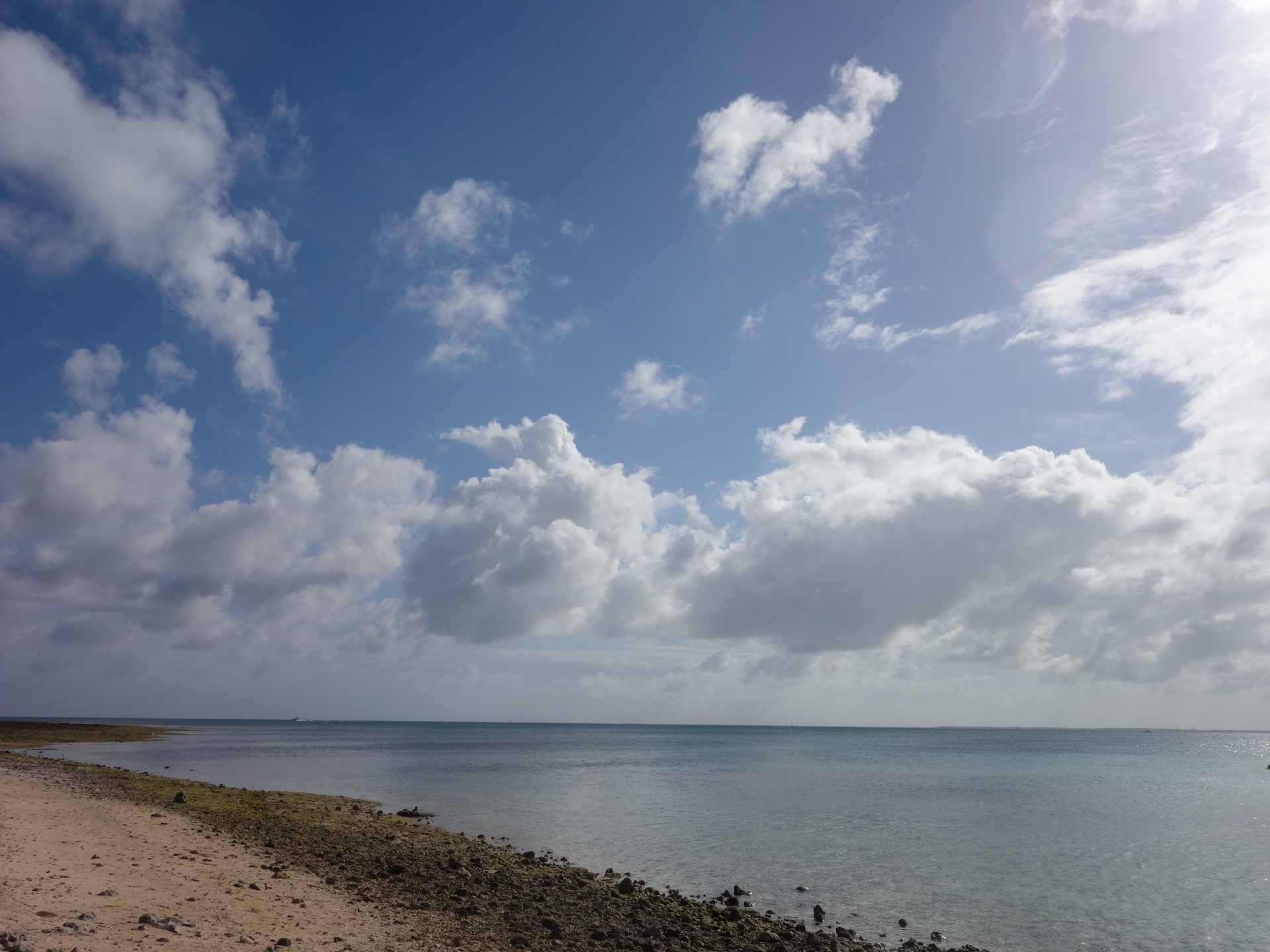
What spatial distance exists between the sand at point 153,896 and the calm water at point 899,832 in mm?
12883

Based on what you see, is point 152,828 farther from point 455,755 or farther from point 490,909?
point 455,755

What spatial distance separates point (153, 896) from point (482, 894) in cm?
810

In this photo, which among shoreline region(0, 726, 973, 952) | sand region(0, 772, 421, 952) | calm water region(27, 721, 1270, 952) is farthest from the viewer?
calm water region(27, 721, 1270, 952)

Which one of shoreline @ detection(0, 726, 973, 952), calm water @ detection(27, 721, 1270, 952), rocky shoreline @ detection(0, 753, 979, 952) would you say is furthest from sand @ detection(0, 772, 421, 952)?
calm water @ detection(27, 721, 1270, 952)

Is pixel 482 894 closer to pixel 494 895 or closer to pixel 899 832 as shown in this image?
pixel 494 895

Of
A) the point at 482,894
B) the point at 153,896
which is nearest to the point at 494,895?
the point at 482,894

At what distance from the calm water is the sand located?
12.9 m

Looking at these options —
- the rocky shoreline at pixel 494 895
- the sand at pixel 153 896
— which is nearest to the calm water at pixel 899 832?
the rocky shoreline at pixel 494 895

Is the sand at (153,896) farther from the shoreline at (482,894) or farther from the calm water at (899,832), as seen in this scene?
the calm water at (899,832)

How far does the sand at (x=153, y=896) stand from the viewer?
14.1 m

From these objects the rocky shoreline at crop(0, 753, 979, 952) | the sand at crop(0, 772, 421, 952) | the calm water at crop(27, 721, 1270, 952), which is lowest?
the calm water at crop(27, 721, 1270, 952)

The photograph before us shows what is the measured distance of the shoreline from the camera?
59.4 ft

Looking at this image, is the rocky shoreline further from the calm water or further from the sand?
the calm water

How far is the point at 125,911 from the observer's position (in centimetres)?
1556
